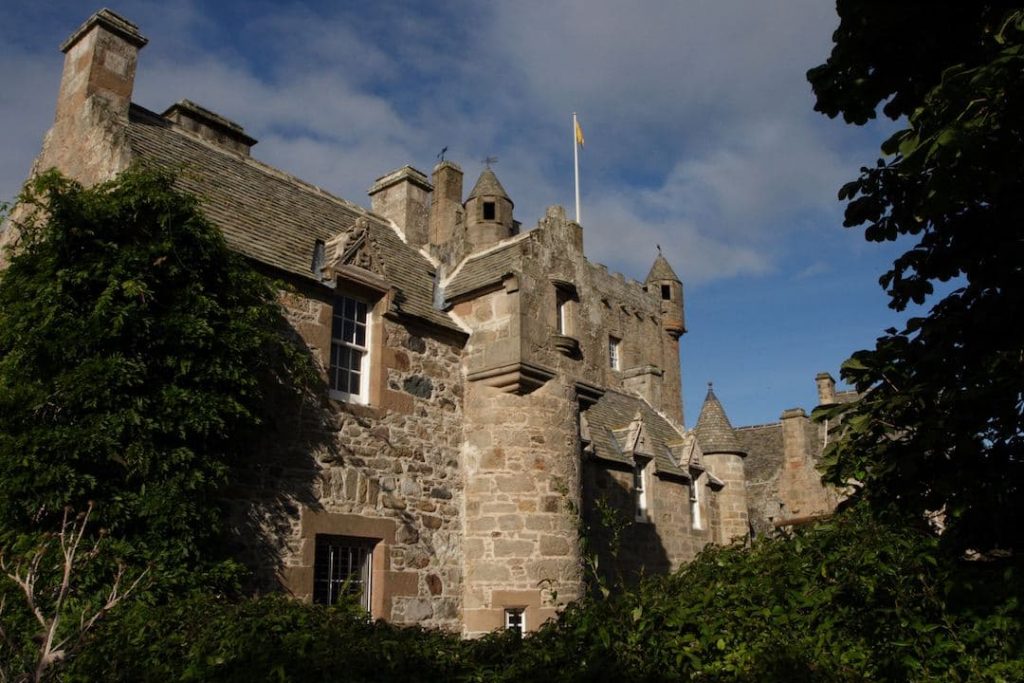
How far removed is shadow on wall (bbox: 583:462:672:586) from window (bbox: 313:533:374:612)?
18.6ft

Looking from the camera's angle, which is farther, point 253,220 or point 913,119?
point 253,220

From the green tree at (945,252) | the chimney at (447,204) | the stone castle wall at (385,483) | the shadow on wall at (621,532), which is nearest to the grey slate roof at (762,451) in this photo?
the shadow on wall at (621,532)

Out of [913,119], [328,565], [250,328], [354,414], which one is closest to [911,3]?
[913,119]

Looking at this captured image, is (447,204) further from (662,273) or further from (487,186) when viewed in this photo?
(662,273)

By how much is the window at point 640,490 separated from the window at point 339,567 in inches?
366

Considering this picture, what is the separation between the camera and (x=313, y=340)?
1164cm

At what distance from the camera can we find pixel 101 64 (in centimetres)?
1243

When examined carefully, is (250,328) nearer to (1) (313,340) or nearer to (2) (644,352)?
(1) (313,340)

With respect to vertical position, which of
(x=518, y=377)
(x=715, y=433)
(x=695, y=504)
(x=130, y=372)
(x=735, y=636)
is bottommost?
(x=735, y=636)

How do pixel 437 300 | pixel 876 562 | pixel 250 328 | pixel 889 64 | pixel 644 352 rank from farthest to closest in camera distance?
pixel 644 352 < pixel 437 300 < pixel 250 328 < pixel 889 64 < pixel 876 562

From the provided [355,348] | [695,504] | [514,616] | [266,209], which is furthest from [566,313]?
[695,504]

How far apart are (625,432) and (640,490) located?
4.46 feet

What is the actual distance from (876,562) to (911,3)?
3.99 m

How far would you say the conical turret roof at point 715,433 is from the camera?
940 inches
